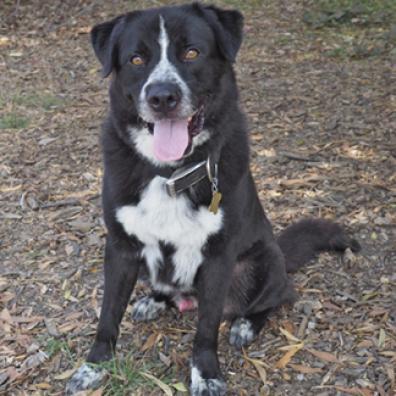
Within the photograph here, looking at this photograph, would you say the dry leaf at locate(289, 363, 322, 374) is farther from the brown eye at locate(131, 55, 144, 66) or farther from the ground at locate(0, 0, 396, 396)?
the brown eye at locate(131, 55, 144, 66)

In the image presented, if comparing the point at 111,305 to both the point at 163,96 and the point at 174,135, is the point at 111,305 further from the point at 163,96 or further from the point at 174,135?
the point at 163,96

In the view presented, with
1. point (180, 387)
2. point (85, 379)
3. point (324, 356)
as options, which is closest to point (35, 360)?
point (85, 379)

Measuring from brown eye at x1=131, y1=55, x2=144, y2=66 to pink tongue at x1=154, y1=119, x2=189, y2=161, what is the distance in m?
0.28

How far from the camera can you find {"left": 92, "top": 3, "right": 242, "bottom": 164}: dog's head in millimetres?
2660

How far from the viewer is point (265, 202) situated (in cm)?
437

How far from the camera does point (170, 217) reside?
2768 mm

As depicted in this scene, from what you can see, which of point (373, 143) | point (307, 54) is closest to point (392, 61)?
point (307, 54)

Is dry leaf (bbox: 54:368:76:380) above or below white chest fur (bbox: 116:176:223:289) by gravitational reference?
below

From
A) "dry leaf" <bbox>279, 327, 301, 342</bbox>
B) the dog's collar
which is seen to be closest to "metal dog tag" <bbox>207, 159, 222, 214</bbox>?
the dog's collar

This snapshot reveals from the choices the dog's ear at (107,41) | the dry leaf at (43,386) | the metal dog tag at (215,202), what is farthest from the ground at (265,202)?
the dog's ear at (107,41)

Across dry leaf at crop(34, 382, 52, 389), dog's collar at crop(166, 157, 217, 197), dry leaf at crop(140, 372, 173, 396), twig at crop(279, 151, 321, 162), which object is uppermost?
dog's collar at crop(166, 157, 217, 197)

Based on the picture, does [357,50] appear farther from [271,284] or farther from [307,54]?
[271,284]

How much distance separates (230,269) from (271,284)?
443 millimetres

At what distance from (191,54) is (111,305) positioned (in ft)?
4.12
